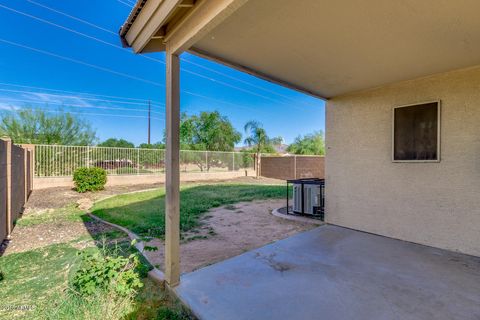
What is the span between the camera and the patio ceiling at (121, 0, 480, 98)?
6.18ft

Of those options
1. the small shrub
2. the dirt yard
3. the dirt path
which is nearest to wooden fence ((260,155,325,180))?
the dirt yard

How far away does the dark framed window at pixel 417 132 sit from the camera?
3486 millimetres

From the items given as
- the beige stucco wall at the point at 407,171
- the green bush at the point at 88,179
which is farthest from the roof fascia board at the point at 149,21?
the green bush at the point at 88,179

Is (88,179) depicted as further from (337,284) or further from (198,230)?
(337,284)

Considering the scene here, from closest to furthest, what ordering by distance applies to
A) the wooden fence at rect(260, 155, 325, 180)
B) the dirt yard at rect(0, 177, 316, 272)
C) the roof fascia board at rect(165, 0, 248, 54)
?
the roof fascia board at rect(165, 0, 248, 54) → the dirt yard at rect(0, 177, 316, 272) → the wooden fence at rect(260, 155, 325, 180)

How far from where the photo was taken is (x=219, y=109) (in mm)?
23953

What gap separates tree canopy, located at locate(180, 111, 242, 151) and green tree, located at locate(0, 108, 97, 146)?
9.48 m

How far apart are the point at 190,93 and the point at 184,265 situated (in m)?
20.1

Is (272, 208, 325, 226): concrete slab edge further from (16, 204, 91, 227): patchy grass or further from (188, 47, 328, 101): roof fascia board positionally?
(16, 204, 91, 227): patchy grass

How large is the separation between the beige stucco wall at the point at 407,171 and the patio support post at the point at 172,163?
3413 millimetres

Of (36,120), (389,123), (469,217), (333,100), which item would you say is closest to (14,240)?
(333,100)

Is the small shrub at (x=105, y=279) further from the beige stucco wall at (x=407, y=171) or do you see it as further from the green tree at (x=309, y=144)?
the green tree at (x=309, y=144)

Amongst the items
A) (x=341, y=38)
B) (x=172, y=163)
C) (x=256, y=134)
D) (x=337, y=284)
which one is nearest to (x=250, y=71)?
(x=341, y=38)

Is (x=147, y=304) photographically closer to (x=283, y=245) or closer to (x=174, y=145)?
(x=174, y=145)
